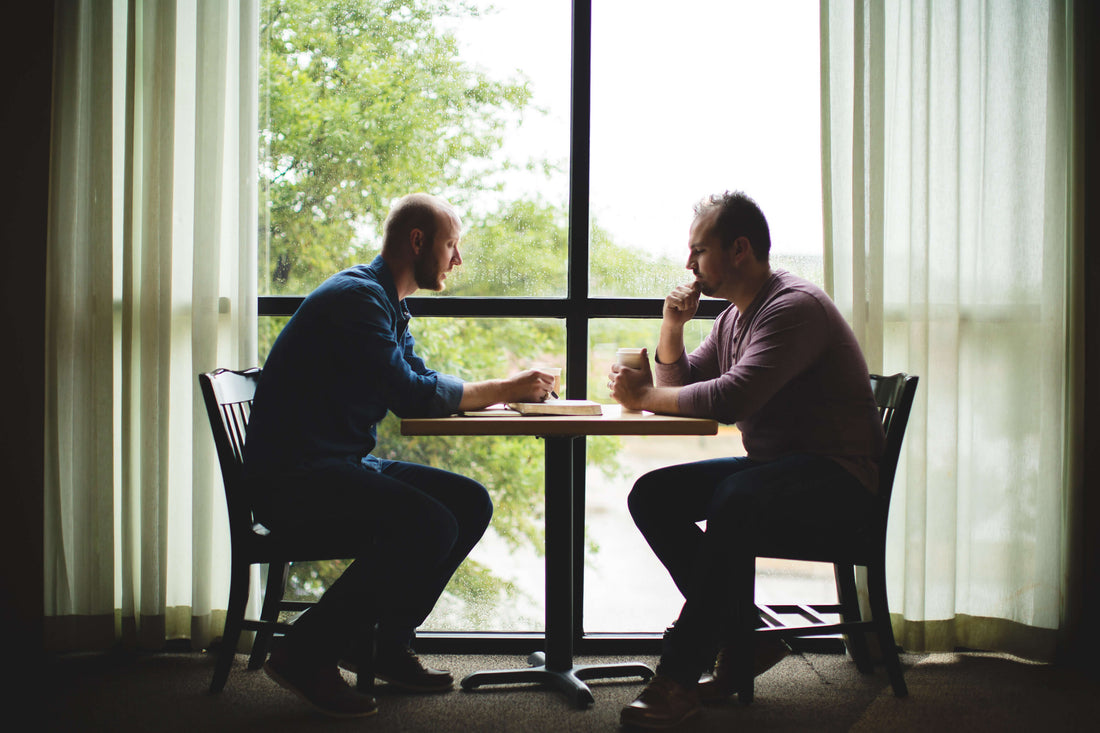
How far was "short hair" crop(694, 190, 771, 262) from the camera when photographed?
2213 millimetres

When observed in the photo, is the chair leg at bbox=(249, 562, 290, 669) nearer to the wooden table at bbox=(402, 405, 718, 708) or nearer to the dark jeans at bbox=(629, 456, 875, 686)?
the wooden table at bbox=(402, 405, 718, 708)

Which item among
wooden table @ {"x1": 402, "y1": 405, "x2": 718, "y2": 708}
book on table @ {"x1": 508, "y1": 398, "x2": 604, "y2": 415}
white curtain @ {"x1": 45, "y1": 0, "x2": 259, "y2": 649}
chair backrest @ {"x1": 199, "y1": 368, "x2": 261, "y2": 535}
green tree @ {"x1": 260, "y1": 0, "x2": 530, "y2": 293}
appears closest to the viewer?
book on table @ {"x1": 508, "y1": 398, "x2": 604, "y2": 415}

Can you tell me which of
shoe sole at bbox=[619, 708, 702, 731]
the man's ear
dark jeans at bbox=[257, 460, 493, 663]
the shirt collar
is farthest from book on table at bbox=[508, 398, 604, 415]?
shoe sole at bbox=[619, 708, 702, 731]

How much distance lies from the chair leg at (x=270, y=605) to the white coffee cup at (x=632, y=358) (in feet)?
3.73

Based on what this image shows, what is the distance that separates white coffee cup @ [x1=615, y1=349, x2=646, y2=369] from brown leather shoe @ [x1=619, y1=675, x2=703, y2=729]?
81 centimetres

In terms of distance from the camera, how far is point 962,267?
2.47 meters

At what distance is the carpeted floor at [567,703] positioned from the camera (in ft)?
6.51

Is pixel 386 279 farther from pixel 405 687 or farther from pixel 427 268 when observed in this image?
pixel 405 687

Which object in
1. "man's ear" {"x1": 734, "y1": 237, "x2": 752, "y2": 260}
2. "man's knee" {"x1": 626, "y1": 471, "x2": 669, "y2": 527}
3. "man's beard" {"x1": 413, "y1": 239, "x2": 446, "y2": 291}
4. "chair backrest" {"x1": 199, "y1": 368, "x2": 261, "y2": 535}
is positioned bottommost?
"man's knee" {"x1": 626, "y1": 471, "x2": 669, "y2": 527}

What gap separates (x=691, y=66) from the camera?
2.65m

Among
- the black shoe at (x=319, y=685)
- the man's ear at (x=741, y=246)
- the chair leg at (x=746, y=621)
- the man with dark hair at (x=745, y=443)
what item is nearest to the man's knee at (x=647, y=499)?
the man with dark hair at (x=745, y=443)

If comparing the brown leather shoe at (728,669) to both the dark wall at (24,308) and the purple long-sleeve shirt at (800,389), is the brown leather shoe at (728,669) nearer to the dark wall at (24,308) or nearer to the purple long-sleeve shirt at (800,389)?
the purple long-sleeve shirt at (800,389)

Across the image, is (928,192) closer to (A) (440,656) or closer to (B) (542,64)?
(B) (542,64)

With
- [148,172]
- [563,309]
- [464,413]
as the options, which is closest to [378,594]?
[464,413]
